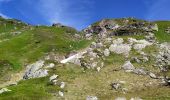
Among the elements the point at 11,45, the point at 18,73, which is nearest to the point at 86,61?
the point at 18,73

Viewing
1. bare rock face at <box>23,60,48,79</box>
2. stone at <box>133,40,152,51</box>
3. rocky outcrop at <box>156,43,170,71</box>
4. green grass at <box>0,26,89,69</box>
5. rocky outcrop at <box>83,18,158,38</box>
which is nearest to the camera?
rocky outcrop at <box>156,43,170,71</box>

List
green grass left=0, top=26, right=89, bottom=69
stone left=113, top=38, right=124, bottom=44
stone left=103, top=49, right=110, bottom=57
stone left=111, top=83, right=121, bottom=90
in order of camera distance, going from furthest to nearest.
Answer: green grass left=0, top=26, right=89, bottom=69
stone left=113, top=38, right=124, bottom=44
stone left=103, top=49, right=110, bottom=57
stone left=111, top=83, right=121, bottom=90

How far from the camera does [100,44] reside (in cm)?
8588

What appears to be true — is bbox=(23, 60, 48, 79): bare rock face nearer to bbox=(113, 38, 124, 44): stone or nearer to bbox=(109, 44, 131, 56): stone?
bbox=(109, 44, 131, 56): stone

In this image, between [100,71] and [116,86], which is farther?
[100,71]

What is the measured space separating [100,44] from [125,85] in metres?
22.7

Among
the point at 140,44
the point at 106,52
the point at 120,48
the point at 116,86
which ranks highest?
the point at 140,44

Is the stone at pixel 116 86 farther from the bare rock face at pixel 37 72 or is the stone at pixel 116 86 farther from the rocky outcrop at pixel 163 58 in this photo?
the bare rock face at pixel 37 72

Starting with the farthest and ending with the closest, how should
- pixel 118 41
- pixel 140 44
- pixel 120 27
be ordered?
pixel 120 27 → pixel 118 41 → pixel 140 44

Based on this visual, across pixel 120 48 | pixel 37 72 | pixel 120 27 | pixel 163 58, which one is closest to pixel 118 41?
pixel 120 48

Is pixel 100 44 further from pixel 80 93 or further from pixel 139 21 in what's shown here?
pixel 139 21

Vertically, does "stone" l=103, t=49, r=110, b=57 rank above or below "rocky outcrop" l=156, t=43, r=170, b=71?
above

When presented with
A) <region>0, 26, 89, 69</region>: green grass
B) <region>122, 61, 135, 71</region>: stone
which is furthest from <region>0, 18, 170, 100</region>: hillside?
<region>0, 26, 89, 69</region>: green grass

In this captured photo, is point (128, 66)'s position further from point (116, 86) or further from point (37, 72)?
point (37, 72)
